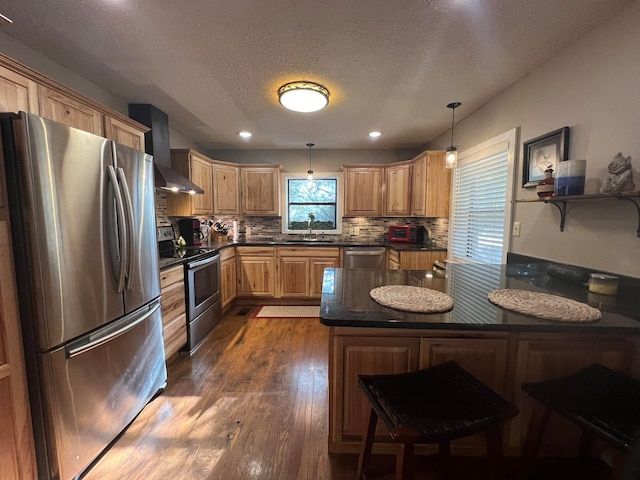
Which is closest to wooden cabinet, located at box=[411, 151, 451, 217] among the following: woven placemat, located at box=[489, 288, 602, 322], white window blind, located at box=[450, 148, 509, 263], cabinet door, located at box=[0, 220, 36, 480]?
white window blind, located at box=[450, 148, 509, 263]

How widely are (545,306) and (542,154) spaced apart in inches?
51.5

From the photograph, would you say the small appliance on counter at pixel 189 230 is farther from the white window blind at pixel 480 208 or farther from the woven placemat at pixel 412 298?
the white window blind at pixel 480 208

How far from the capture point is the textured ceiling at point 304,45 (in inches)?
54.8

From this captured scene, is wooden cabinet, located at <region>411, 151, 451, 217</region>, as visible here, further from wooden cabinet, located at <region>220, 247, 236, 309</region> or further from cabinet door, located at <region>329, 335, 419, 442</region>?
wooden cabinet, located at <region>220, 247, 236, 309</region>

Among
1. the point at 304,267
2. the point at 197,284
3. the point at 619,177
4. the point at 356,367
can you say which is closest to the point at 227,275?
the point at 197,284

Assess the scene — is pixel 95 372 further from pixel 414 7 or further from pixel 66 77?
pixel 414 7

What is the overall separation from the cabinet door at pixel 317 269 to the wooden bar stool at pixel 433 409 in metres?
2.78

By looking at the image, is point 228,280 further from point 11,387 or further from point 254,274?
point 11,387

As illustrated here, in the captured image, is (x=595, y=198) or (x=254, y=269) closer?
(x=595, y=198)

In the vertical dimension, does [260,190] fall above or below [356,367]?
above

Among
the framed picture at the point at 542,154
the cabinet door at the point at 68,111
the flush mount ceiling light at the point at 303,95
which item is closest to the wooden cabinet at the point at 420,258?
the framed picture at the point at 542,154

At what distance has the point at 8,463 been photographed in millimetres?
1134

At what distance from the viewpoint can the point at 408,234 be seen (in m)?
4.02

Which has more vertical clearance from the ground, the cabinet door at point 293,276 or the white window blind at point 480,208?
the white window blind at point 480,208
